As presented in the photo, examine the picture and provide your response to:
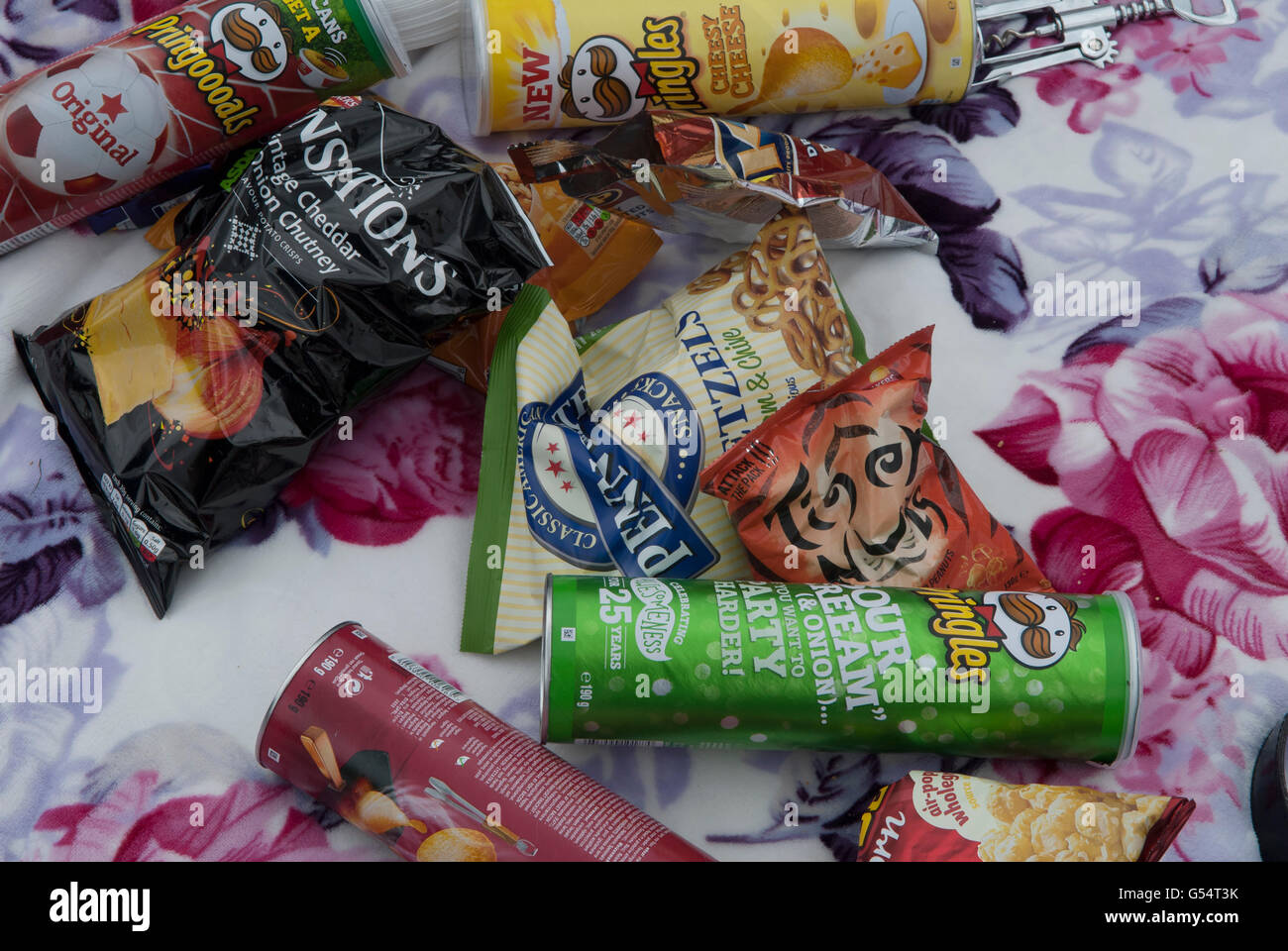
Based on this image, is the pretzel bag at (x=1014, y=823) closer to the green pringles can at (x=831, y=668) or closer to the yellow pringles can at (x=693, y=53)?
the green pringles can at (x=831, y=668)

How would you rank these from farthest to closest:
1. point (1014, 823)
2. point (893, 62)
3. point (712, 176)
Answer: point (893, 62)
point (712, 176)
point (1014, 823)

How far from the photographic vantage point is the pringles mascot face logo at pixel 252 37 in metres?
0.93

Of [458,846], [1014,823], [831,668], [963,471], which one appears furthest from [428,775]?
[963,471]

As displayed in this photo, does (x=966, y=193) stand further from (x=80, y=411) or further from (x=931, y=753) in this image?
(x=80, y=411)

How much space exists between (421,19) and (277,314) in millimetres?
301

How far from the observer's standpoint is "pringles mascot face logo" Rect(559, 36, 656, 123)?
3.21 feet

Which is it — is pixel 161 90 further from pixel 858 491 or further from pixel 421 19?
pixel 858 491

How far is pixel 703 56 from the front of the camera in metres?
0.99

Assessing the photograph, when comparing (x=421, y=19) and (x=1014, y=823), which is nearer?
(x=1014, y=823)

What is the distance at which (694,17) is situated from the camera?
0.99 metres

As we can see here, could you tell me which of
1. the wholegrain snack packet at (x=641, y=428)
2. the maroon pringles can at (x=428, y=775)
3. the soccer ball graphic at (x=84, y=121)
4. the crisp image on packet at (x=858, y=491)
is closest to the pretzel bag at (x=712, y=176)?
the wholegrain snack packet at (x=641, y=428)

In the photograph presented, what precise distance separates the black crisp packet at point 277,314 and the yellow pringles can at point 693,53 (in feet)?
0.39

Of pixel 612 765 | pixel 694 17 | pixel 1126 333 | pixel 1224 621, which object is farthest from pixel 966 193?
pixel 612 765

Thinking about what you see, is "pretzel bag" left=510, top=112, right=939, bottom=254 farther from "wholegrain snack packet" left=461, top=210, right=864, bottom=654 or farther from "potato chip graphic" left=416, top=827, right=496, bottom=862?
"potato chip graphic" left=416, top=827, right=496, bottom=862
